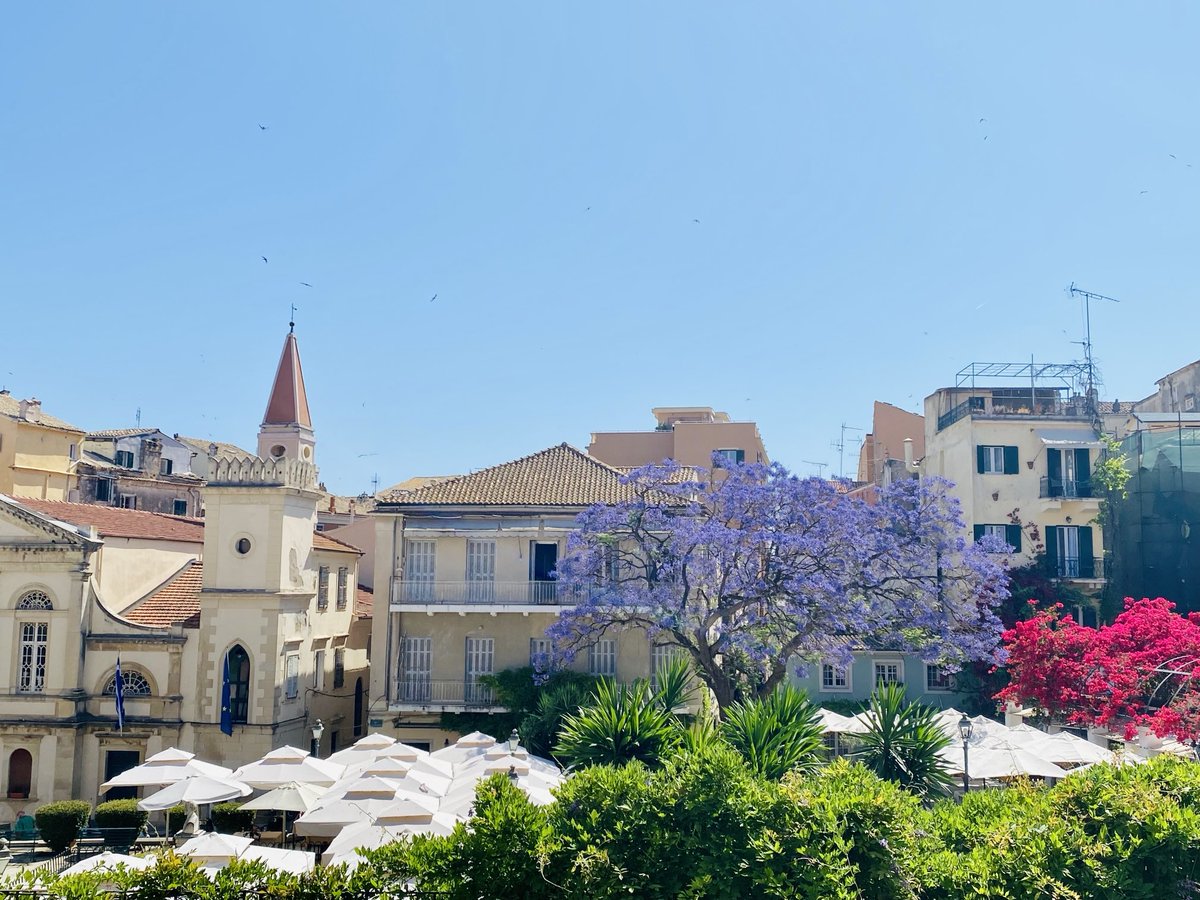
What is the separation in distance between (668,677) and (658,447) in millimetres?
28650

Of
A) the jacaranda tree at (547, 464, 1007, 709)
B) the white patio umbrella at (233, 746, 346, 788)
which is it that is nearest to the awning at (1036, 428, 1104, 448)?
the jacaranda tree at (547, 464, 1007, 709)

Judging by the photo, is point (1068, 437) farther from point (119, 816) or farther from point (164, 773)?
point (119, 816)

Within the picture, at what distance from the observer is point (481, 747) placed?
25438 mm

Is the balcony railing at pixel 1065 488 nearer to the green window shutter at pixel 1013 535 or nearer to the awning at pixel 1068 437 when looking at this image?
the awning at pixel 1068 437

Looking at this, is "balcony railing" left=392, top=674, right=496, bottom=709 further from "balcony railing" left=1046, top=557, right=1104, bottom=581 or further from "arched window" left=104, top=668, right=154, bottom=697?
"balcony railing" left=1046, top=557, right=1104, bottom=581

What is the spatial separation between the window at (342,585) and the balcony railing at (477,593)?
5.97 m

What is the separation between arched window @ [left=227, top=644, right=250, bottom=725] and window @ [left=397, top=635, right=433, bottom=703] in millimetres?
4295

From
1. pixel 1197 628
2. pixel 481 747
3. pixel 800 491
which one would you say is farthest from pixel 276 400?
pixel 1197 628

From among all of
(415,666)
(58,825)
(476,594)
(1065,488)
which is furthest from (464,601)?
(1065,488)

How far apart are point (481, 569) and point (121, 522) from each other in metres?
12.9

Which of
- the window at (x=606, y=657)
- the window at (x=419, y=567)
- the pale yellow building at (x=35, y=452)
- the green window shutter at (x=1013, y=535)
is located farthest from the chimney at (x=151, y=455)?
the green window shutter at (x=1013, y=535)

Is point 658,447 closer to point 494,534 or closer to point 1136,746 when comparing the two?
point 494,534

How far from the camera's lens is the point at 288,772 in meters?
22.2

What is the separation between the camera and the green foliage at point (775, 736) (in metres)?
16.7
